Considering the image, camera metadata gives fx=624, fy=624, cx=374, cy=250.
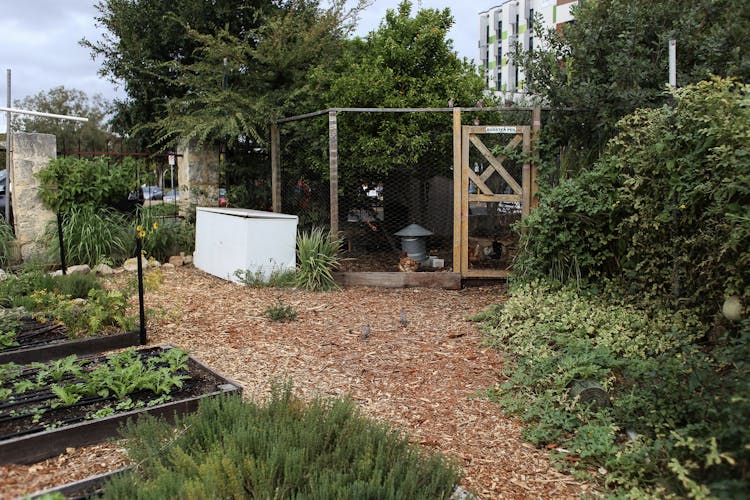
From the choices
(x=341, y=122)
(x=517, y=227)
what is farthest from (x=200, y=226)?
(x=517, y=227)

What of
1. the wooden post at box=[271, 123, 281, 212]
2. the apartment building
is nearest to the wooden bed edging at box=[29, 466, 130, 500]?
the wooden post at box=[271, 123, 281, 212]

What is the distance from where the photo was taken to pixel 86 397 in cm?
357

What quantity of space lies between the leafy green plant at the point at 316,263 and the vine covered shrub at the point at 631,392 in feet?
8.43

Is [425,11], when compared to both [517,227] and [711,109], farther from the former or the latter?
[711,109]

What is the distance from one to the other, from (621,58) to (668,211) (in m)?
2.35

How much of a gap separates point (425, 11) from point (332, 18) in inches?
73.0

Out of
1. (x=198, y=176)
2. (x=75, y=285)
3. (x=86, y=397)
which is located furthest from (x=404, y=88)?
(x=86, y=397)

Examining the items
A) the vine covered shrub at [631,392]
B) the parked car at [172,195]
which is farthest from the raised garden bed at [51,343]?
the parked car at [172,195]

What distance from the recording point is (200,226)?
8.66 m

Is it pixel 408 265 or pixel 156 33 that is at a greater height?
pixel 156 33

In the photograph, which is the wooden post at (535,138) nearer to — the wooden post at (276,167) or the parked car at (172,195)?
the wooden post at (276,167)

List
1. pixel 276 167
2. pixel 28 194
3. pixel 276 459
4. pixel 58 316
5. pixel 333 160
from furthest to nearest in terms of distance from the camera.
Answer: pixel 276 167 < pixel 28 194 < pixel 333 160 < pixel 58 316 < pixel 276 459

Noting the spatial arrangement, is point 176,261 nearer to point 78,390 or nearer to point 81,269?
point 81,269

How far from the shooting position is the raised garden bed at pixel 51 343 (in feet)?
14.7
